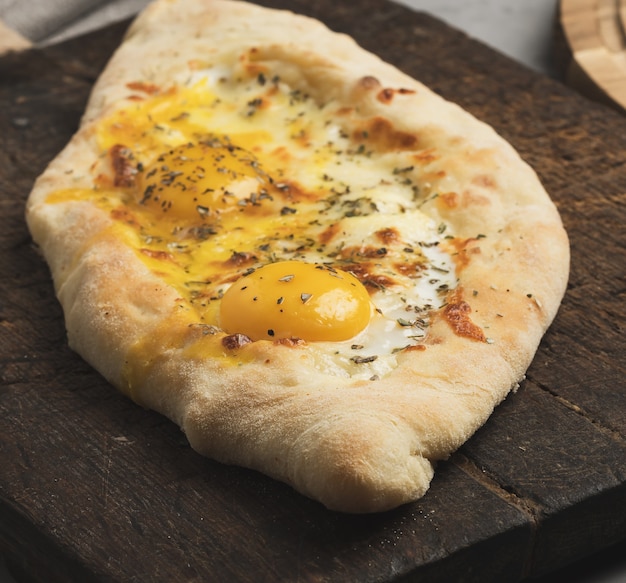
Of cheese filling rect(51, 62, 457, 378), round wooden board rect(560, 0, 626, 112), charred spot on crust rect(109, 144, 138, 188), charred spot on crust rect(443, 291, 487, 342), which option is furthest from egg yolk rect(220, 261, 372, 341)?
round wooden board rect(560, 0, 626, 112)

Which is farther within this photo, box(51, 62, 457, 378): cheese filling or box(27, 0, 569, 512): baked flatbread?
box(51, 62, 457, 378): cheese filling

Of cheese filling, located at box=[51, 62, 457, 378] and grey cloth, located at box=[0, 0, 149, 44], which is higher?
cheese filling, located at box=[51, 62, 457, 378]

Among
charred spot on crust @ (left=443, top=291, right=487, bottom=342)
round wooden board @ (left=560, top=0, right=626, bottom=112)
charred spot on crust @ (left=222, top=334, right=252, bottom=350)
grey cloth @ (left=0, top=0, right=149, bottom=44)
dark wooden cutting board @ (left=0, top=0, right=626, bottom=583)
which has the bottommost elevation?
grey cloth @ (left=0, top=0, right=149, bottom=44)

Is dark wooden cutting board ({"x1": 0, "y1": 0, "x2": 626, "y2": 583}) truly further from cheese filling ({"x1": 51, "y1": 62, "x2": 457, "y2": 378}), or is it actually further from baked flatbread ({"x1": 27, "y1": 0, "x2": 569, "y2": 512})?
cheese filling ({"x1": 51, "y1": 62, "x2": 457, "y2": 378})

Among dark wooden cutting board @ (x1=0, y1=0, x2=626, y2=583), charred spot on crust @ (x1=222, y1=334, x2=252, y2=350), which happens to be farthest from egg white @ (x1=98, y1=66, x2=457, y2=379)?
dark wooden cutting board @ (x1=0, y1=0, x2=626, y2=583)

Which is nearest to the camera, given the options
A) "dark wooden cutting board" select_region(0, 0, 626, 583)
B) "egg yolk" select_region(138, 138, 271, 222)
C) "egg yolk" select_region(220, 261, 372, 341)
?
"dark wooden cutting board" select_region(0, 0, 626, 583)

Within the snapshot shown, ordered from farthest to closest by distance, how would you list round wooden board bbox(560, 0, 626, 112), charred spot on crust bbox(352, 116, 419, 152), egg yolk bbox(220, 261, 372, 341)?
round wooden board bbox(560, 0, 626, 112), charred spot on crust bbox(352, 116, 419, 152), egg yolk bbox(220, 261, 372, 341)

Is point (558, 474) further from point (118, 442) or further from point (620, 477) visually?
point (118, 442)

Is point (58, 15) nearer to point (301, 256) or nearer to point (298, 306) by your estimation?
point (301, 256)

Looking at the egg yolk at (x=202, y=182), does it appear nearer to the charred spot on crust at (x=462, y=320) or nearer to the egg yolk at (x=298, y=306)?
the egg yolk at (x=298, y=306)

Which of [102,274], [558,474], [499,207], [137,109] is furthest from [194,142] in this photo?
[558,474]
